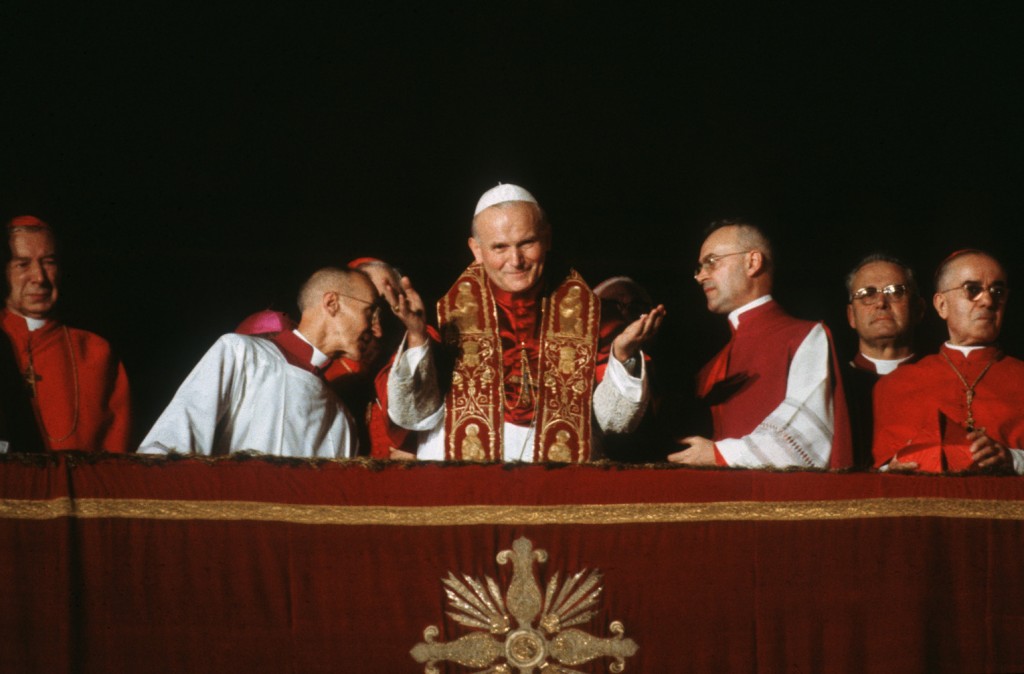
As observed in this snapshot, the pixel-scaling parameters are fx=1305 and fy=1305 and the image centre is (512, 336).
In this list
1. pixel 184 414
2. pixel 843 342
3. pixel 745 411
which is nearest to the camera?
pixel 184 414

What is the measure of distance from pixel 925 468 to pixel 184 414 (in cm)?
309

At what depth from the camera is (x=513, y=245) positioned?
5.66 meters

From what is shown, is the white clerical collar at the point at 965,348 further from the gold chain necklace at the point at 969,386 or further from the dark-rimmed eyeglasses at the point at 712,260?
the dark-rimmed eyeglasses at the point at 712,260

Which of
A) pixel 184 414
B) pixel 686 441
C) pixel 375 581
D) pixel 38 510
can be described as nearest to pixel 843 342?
pixel 686 441

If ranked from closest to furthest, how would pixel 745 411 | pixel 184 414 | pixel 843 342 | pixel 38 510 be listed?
pixel 38 510 < pixel 184 414 < pixel 745 411 < pixel 843 342

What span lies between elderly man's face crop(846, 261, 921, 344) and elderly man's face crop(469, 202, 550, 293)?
1495 millimetres

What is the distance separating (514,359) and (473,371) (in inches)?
7.7

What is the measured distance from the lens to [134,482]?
16.2ft

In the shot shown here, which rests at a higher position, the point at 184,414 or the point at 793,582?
the point at 184,414

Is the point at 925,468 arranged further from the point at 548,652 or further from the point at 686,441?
the point at 548,652

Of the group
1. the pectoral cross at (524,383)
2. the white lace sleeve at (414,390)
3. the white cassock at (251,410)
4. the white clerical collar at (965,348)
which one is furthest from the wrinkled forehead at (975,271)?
the white cassock at (251,410)

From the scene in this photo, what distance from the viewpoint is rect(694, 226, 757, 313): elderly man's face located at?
5793 millimetres

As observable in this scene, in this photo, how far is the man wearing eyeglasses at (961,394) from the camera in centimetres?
550

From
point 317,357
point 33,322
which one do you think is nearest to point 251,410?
point 317,357
